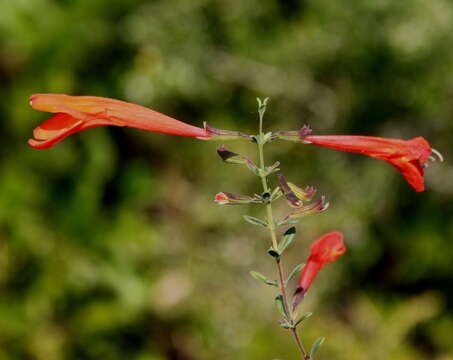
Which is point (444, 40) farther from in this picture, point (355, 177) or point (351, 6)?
point (355, 177)

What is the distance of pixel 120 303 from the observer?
451cm

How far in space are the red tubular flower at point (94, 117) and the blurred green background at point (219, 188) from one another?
304 cm

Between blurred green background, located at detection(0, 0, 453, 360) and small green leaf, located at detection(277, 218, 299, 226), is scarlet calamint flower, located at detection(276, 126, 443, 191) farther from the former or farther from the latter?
blurred green background, located at detection(0, 0, 453, 360)

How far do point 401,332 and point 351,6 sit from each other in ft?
7.94

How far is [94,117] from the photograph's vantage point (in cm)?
147

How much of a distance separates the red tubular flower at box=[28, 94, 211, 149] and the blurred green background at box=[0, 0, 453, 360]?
3.04 m

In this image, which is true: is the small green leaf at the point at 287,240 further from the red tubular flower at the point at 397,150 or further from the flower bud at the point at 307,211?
the red tubular flower at the point at 397,150

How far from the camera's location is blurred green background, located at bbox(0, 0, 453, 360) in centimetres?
444

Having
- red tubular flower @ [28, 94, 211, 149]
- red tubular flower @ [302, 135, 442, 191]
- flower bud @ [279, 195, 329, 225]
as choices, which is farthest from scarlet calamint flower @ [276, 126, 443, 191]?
red tubular flower @ [28, 94, 211, 149]

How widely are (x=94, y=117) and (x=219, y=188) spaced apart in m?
3.49

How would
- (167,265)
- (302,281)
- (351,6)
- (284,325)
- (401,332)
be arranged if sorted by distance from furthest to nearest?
(167,265)
(351,6)
(401,332)
(302,281)
(284,325)

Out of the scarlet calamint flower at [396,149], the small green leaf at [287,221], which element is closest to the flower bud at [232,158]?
the small green leaf at [287,221]

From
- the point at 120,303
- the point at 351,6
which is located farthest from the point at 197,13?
the point at 120,303

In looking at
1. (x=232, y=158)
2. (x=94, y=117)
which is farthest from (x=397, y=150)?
(x=94, y=117)
